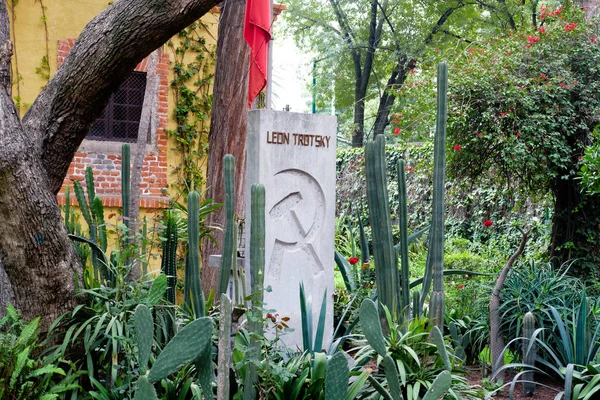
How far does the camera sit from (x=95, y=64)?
4.48 m

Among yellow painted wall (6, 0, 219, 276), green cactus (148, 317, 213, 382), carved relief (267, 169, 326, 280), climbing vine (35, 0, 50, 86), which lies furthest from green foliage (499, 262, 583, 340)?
climbing vine (35, 0, 50, 86)

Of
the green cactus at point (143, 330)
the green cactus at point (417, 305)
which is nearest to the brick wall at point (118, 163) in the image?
the green cactus at point (417, 305)

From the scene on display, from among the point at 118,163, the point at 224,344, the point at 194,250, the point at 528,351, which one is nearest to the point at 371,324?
the point at 224,344

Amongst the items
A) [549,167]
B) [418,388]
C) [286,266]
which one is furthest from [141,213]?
[418,388]

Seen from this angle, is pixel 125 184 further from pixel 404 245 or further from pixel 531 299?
pixel 531 299

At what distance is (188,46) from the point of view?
972cm

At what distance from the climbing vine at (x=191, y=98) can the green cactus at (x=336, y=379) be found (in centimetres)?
651

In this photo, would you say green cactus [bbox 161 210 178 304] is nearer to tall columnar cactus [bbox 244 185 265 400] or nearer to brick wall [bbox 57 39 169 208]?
tall columnar cactus [bbox 244 185 265 400]

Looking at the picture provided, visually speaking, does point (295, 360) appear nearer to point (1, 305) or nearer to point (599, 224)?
point (1, 305)

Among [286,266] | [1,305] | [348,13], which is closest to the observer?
[1,305]

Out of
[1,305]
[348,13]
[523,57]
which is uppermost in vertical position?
[348,13]

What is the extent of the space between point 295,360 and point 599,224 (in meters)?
5.19

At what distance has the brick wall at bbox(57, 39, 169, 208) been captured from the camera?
30.0 feet

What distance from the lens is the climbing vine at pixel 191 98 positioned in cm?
964
